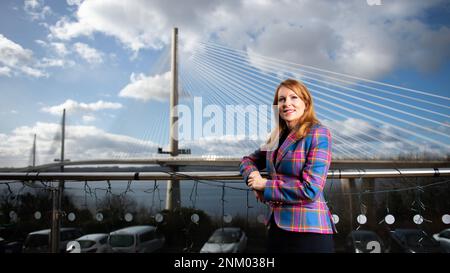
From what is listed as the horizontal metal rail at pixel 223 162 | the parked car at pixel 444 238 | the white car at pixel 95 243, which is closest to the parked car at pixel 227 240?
the white car at pixel 95 243

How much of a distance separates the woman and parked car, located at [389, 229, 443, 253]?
2.32ft

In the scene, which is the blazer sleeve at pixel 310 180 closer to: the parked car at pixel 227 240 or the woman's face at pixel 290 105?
the woman's face at pixel 290 105

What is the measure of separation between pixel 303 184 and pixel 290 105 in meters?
0.25

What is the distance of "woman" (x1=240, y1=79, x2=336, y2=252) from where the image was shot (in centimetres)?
90

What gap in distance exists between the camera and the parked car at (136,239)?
1.48 m

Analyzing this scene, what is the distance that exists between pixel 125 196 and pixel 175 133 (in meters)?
7.39

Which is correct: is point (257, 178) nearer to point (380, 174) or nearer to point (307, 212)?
point (307, 212)

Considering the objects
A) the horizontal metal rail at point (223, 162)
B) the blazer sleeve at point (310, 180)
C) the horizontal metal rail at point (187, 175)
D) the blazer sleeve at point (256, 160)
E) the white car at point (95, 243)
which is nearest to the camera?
the blazer sleeve at point (310, 180)

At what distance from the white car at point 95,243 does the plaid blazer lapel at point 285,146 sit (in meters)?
0.98

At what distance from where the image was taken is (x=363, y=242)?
5.01 ft

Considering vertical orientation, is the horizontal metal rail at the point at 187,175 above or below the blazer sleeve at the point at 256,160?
below

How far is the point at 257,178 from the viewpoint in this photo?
38.1 inches

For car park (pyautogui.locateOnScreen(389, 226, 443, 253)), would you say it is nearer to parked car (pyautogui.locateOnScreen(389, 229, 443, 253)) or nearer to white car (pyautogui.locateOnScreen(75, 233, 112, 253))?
parked car (pyautogui.locateOnScreen(389, 229, 443, 253))
